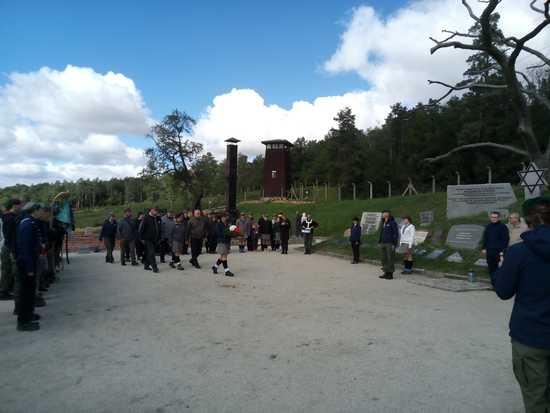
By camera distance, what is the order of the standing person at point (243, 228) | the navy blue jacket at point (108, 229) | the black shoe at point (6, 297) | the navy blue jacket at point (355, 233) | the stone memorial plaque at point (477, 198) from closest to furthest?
the black shoe at point (6, 297) < the stone memorial plaque at point (477, 198) < the navy blue jacket at point (355, 233) < the navy blue jacket at point (108, 229) < the standing person at point (243, 228)

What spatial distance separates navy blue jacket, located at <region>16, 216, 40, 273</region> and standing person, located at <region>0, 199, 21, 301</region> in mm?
241

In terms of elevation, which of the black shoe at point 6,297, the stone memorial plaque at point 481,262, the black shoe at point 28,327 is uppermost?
the stone memorial plaque at point 481,262

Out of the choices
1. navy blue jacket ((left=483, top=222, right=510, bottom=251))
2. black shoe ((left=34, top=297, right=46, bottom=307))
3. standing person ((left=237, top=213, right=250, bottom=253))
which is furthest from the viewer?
standing person ((left=237, top=213, right=250, bottom=253))

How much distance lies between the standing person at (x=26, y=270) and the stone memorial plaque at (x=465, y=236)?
38.3 feet

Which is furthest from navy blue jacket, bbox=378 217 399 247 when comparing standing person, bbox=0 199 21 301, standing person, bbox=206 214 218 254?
standing person, bbox=206 214 218 254

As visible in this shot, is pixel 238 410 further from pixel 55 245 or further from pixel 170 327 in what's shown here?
pixel 55 245

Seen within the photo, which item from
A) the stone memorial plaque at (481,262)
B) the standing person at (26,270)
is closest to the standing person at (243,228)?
the stone memorial plaque at (481,262)

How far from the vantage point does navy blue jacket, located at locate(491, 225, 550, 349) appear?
9.36 ft

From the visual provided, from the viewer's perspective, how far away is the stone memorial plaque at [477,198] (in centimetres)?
1468

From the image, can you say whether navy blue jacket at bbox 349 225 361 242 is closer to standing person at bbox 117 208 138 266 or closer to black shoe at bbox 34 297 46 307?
standing person at bbox 117 208 138 266

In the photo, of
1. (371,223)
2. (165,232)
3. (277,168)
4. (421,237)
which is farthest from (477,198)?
(277,168)

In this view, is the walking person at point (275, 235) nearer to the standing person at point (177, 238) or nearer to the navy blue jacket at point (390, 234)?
the standing person at point (177, 238)

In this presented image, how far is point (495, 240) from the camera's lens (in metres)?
9.47

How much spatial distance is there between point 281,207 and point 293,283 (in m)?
36.1
